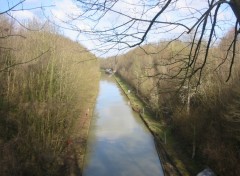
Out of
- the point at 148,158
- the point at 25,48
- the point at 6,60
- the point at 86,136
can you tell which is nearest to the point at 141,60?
the point at 86,136

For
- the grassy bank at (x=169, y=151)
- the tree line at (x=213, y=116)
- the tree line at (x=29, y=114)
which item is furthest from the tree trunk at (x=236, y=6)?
the grassy bank at (x=169, y=151)

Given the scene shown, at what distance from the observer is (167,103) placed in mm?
25078

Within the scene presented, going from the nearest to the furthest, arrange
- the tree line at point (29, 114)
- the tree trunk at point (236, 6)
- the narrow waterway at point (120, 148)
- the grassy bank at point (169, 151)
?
1. the tree trunk at point (236, 6)
2. the tree line at point (29, 114)
3. the grassy bank at point (169, 151)
4. the narrow waterway at point (120, 148)

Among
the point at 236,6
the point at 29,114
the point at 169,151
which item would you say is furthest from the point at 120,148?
the point at 236,6

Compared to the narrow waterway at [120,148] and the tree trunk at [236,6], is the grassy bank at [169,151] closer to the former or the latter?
the narrow waterway at [120,148]

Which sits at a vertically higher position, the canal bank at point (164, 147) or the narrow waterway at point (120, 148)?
the canal bank at point (164, 147)

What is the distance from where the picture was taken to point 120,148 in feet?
66.9

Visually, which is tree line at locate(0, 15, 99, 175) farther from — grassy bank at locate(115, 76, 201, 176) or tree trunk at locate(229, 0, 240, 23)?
tree trunk at locate(229, 0, 240, 23)

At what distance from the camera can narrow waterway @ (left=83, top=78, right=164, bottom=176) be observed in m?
16.7

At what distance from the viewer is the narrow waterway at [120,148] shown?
16.7 m

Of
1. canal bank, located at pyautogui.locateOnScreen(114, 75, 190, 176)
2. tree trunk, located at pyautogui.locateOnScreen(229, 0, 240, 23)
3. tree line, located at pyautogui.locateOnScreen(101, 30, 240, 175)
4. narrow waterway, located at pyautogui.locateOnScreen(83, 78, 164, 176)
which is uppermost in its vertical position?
tree trunk, located at pyautogui.locateOnScreen(229, 0, 240, 23)

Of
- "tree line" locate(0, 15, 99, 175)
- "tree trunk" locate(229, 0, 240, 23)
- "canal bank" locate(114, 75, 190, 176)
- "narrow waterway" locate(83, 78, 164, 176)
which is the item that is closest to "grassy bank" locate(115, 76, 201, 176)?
"canal bank" locate(114, 75, 190, 176)

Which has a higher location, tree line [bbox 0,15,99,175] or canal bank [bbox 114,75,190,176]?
tree line [bbox 0,15,99,175]

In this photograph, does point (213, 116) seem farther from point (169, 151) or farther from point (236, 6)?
point (236, 6)
